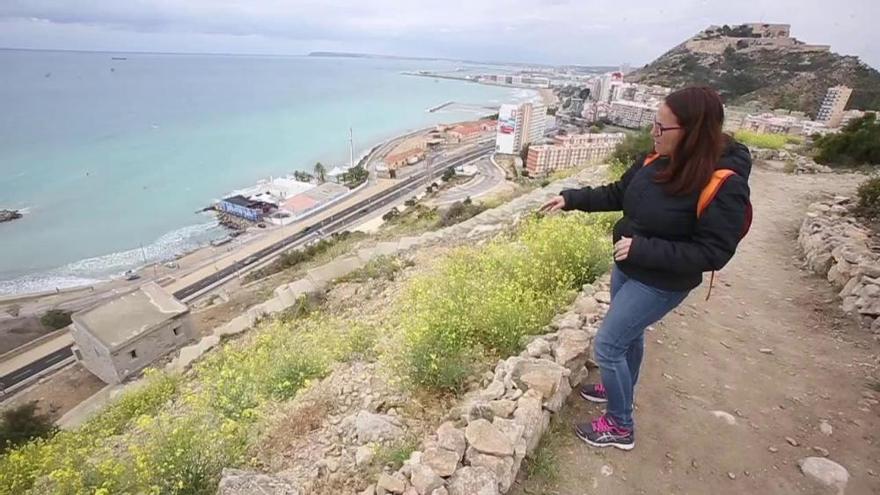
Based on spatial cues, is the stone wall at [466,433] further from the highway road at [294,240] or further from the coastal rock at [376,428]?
the highway road at [294,240]

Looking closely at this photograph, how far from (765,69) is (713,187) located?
73.9 metres

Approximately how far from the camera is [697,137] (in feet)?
5.52

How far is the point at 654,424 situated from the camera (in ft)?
9.00

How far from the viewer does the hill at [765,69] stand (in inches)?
1737

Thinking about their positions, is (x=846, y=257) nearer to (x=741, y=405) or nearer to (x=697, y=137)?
(x=741, y=405)

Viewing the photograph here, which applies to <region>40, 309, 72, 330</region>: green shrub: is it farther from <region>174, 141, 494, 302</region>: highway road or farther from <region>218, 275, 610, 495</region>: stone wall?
<region>218, 275, 610, 495</region>: stone wall

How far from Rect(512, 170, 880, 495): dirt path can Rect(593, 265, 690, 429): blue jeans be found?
334 mm

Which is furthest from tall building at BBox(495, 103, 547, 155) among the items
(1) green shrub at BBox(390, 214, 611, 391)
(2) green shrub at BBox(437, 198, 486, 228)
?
(1) green shrub at BBox(390, 214, 611, 391)

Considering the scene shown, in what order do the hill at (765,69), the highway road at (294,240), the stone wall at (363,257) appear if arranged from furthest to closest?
the hill at (765,69) → the highway road at (294,240) → the stone wall at (363,257)

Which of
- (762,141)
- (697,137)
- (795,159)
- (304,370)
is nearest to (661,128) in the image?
Result: (697,137)

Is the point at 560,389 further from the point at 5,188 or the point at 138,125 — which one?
the point at 138,125

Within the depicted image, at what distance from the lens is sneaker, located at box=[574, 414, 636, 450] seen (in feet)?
8.19

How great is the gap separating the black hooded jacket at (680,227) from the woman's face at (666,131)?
0.10 metres

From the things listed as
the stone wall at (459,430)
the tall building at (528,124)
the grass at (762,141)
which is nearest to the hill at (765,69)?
the tall building at (528,124)
